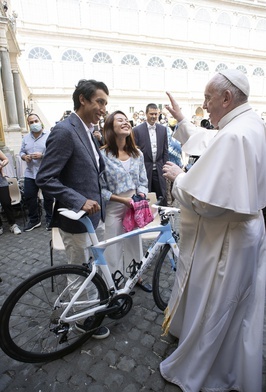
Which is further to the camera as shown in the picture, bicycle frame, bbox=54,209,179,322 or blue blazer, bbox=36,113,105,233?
bicycle frame, bbox=54,209,179,322

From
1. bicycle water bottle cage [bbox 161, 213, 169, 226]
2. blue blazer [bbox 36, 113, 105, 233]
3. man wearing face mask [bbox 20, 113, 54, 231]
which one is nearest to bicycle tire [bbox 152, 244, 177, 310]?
bicycle water bottle cage [bbox 161, 213, 169, 226]

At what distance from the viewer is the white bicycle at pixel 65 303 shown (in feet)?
6.26

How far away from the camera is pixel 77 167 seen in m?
1.99

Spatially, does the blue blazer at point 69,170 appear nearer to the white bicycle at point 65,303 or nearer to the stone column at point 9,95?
the white bicycle at point 65,303

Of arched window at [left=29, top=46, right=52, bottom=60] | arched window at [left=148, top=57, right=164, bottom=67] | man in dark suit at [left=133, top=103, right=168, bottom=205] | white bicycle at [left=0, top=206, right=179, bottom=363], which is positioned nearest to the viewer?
white bicycle at [left=0, top=206, right=179, bottom=363]

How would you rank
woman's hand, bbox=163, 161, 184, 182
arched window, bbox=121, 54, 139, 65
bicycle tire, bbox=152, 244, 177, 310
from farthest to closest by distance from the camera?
arched window, bbox=121, 54, 139, 65 → bicycle tire, bbox=152, 244, 177, 310 → woman's hand, bbox=163, 161, 184, 182

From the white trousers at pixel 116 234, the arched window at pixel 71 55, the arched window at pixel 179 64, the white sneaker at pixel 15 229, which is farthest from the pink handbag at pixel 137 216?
the arched window at pixel 179 64

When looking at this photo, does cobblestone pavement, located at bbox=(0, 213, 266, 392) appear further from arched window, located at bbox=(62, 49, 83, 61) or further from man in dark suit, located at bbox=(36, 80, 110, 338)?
arched window, located at bbox=(62, 49, 83, 61)

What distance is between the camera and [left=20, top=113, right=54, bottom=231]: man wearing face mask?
4996mm

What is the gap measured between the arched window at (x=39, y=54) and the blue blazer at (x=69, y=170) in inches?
1192

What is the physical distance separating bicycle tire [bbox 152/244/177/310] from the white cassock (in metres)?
0.62

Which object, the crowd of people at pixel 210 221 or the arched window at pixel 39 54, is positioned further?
the arched window at pixel 39 54

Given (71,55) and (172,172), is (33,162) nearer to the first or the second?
(172,172)

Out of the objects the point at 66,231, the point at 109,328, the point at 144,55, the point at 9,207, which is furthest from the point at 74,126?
the point at 144,55
